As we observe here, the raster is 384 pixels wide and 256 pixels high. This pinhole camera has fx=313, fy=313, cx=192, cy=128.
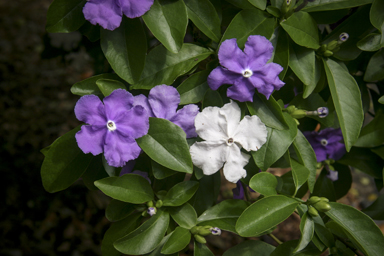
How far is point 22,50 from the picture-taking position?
288 cm

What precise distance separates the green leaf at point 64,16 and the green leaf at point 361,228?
89 cm

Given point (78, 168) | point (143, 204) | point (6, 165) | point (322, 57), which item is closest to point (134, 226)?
point (143, 204)

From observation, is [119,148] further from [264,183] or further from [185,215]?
[264,183]

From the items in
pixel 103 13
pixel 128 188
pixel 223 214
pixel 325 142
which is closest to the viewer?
pixel 103 13

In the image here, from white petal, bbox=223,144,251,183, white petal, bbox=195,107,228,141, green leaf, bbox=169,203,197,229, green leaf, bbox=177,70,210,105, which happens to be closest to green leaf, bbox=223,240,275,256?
green leaf, bbox=169,203,197,229

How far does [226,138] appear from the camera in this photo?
85 cm

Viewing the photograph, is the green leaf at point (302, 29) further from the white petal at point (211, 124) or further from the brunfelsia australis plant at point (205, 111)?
the white petal at point (211, 124)

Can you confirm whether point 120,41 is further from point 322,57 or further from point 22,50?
point 22,50

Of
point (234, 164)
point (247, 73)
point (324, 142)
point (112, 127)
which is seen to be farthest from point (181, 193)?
point (324, 142)

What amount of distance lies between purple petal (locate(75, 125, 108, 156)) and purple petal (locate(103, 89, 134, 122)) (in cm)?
4

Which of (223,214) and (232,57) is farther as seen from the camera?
(223,214)

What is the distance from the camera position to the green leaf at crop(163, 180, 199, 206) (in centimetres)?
91

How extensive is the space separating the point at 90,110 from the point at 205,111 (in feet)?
0.96

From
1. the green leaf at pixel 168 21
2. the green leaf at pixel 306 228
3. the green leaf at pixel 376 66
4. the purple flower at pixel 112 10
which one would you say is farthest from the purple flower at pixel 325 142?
the purple flower at pixel 112 10
